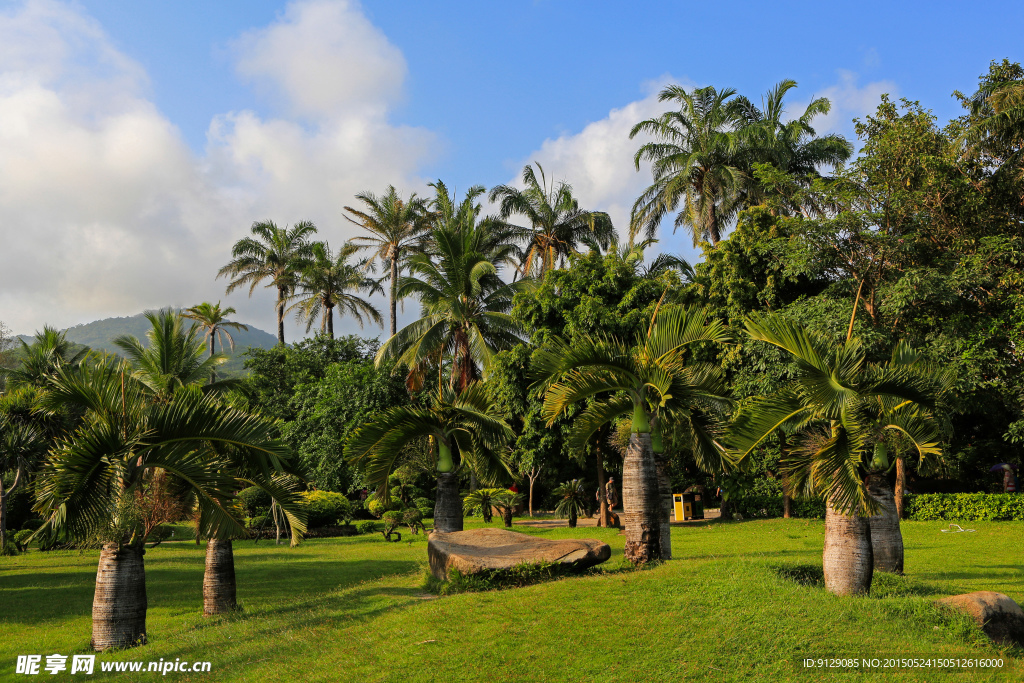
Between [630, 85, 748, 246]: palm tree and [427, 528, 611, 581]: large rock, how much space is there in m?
22.0

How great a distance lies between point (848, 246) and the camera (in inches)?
787

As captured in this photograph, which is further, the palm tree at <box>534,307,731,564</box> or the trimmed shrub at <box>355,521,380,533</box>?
the trimmed shrub at <box>355,521,380,533</box>

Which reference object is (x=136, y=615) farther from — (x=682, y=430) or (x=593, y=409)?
(x=682, y=430)

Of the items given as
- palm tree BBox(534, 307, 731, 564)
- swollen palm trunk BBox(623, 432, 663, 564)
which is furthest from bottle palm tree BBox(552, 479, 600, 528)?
swollen palm trunk BBox(623, 432, 663, 564)

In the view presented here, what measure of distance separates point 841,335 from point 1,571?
22237 millimetres

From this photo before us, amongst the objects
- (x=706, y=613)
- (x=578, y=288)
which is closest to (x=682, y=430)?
(x=706, y=613)

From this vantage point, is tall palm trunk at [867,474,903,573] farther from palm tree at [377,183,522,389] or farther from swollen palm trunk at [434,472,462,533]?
palm tree at [377,183,522,389]

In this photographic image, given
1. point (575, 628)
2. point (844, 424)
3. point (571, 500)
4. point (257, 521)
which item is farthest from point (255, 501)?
point (844, 424)

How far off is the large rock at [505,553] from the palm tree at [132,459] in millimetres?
3143

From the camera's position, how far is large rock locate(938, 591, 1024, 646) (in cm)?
738

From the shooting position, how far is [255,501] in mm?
Answer: 24828

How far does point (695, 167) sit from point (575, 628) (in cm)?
2739

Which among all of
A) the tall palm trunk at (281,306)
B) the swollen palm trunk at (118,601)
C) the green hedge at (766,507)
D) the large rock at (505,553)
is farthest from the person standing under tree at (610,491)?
the tall palm trunk at (281,306)

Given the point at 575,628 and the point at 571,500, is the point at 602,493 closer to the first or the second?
the point at 571,500
